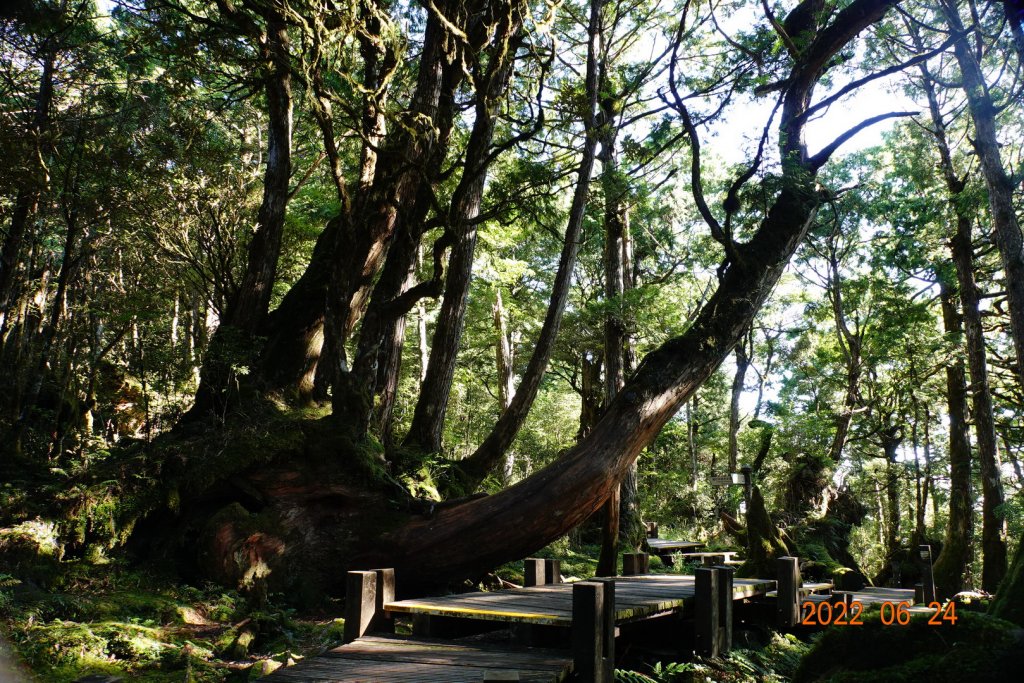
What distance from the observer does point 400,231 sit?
10.1 meters

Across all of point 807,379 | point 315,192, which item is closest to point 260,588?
point 315,192

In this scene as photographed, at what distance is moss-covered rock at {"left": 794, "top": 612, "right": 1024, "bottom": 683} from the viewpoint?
3.21 meters

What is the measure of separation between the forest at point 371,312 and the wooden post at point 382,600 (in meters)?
1.05

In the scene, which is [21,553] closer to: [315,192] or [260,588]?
[260,588]

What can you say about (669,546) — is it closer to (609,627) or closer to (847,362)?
(609,627)

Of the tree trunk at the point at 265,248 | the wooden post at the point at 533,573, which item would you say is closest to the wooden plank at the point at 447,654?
the wooden post at the point at 533,573

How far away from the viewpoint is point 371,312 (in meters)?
9.59

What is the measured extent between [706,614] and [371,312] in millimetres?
5871

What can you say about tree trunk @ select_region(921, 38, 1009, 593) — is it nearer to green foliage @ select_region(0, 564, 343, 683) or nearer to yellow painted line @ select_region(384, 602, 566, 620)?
yellow painted line @ select_region(384, 602, 566, 620)

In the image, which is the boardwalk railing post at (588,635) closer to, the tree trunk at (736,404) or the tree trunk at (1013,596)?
the tree trunk at (1013,596)

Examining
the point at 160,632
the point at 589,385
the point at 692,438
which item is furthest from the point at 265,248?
the point at 692,438

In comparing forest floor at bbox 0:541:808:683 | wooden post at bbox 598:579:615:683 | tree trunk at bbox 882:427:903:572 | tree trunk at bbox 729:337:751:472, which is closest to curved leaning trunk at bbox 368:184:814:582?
forest floor at bbox 0:541:808:683

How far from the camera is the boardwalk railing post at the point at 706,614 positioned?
6203 mm

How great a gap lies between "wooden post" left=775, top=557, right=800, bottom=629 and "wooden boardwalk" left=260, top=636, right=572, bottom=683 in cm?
413
